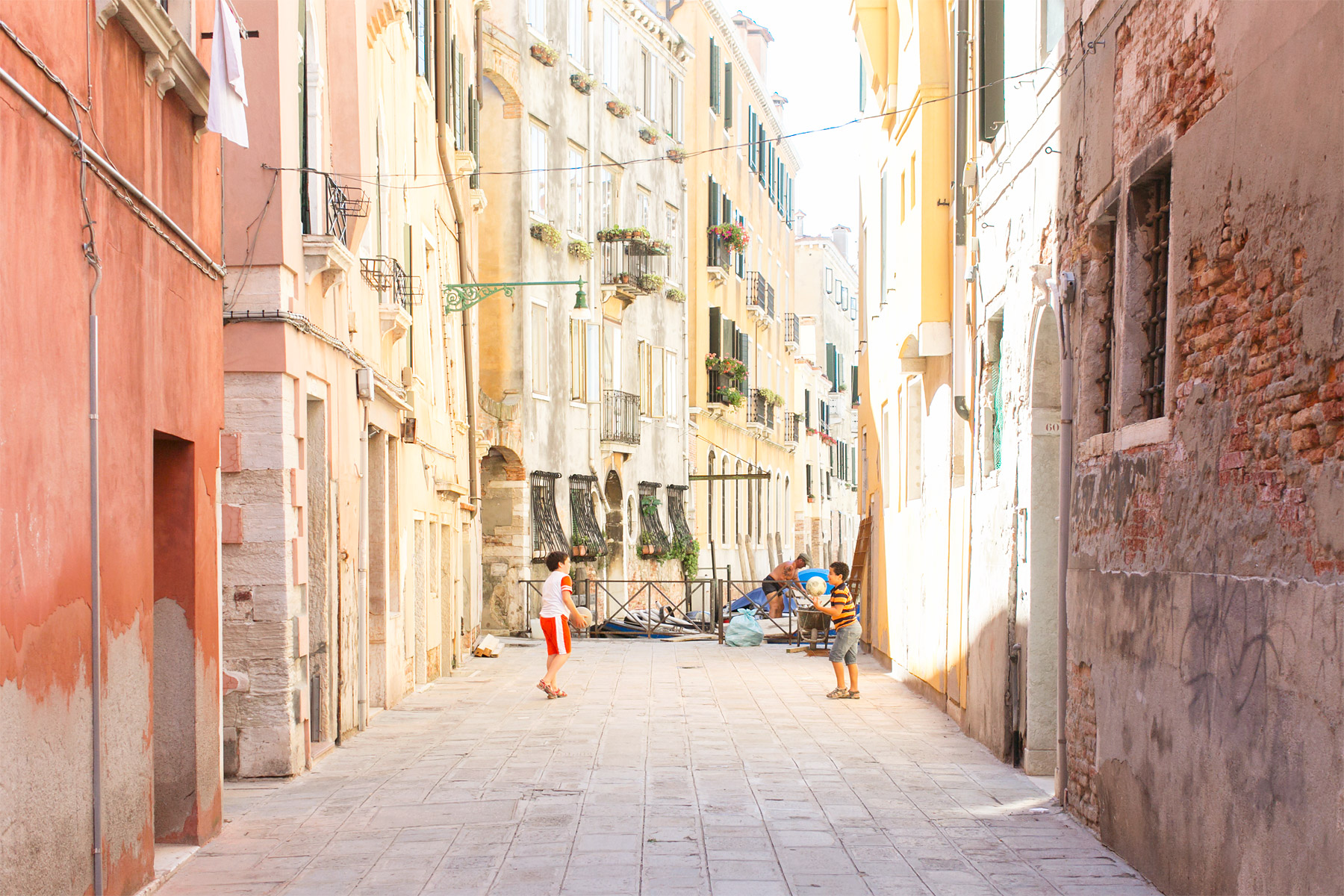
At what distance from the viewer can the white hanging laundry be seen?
26.7 feet

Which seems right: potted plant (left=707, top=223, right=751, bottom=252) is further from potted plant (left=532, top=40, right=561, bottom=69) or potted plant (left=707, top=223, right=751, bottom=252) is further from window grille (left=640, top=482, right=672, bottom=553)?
potted plant (left=532, top=40, right=561, bottom=69)

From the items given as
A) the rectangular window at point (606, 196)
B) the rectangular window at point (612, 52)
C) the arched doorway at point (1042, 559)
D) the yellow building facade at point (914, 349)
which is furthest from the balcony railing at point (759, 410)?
the arched doorway at point (1042, 559)

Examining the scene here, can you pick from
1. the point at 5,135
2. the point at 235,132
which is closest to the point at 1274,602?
the point at 5,135

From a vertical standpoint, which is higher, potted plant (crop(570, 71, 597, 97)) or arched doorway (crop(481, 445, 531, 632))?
potted plant (crop(570, 71, 597, 97))

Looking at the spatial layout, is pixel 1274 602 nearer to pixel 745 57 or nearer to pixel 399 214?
pixel 399 214

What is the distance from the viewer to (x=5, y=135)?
5363mm

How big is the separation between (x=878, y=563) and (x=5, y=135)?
17672mm

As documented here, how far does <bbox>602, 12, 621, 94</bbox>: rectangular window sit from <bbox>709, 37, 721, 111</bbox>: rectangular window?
667cm

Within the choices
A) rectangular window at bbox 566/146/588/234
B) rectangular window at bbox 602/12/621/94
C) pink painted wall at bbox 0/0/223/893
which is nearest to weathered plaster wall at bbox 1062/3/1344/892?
pink painted wall at bbox 0/0/223/893

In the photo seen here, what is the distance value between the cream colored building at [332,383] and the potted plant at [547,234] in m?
7.72

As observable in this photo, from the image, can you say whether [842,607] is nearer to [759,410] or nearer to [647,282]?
[647,282]

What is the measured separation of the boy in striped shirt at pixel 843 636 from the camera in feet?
53.9

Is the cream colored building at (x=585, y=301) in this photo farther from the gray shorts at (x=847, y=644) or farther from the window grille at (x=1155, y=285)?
the window grille at (x=1155, y=285)

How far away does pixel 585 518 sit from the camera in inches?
1147
